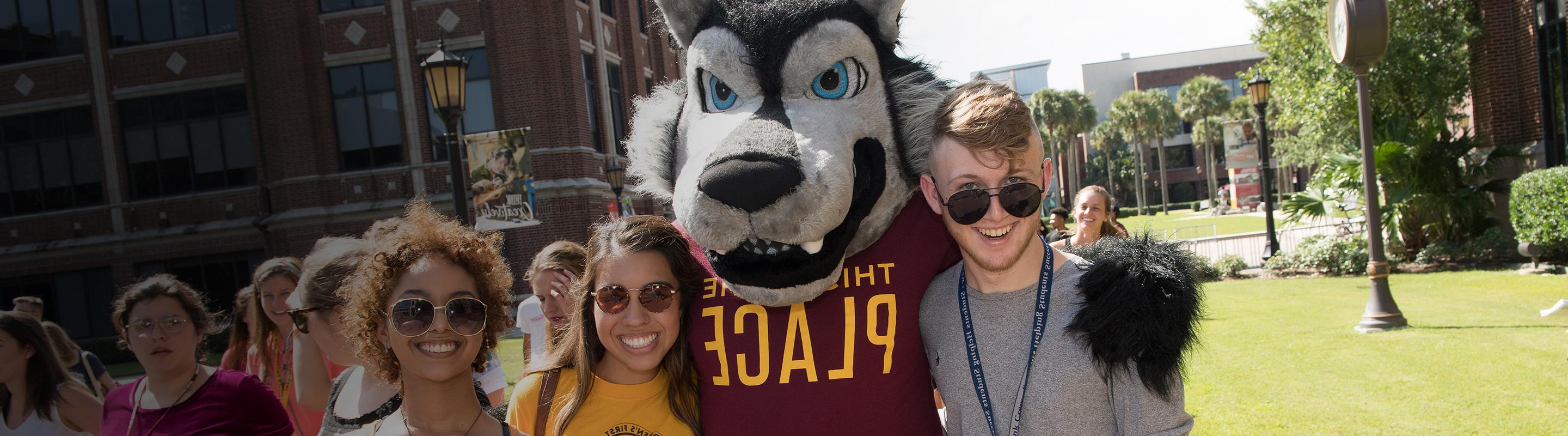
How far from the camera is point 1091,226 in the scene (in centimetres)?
600

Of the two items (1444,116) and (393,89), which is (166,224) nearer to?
(393,89)

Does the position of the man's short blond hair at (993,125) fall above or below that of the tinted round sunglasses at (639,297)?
above

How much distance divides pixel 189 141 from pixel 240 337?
18876 millimetres

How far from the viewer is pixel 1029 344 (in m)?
2.17

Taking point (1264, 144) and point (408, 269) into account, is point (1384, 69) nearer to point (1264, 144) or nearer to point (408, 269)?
point (1264, 144)

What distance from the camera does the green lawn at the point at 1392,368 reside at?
19.1ft

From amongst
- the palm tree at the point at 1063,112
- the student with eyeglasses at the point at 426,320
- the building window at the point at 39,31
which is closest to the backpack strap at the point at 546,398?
the student with eyeglasses at the point at 426,320

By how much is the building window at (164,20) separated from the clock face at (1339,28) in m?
21.5

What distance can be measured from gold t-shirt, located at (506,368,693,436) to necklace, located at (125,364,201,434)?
204 cm

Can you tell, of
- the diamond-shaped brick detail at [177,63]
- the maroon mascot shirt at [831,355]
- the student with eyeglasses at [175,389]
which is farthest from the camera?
the diamond-shaped brick detail at [177,63]

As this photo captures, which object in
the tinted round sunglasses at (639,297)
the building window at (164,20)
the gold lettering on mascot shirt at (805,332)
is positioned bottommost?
the gold lettering on mascot shirt at (805,332)

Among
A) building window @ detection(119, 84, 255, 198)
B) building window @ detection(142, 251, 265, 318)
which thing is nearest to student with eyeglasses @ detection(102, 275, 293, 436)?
building window @ detection(142, 251, 265, 318)

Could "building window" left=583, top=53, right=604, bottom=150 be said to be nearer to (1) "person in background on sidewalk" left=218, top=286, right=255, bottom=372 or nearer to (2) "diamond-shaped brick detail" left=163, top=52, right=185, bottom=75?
(2) "diamond-shaped brick detail" left=163, top=52, right=185, bottom=75

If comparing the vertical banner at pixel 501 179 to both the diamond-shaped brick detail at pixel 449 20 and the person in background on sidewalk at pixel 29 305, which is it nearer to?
the person in background on sidewalk at pixel 29 305
